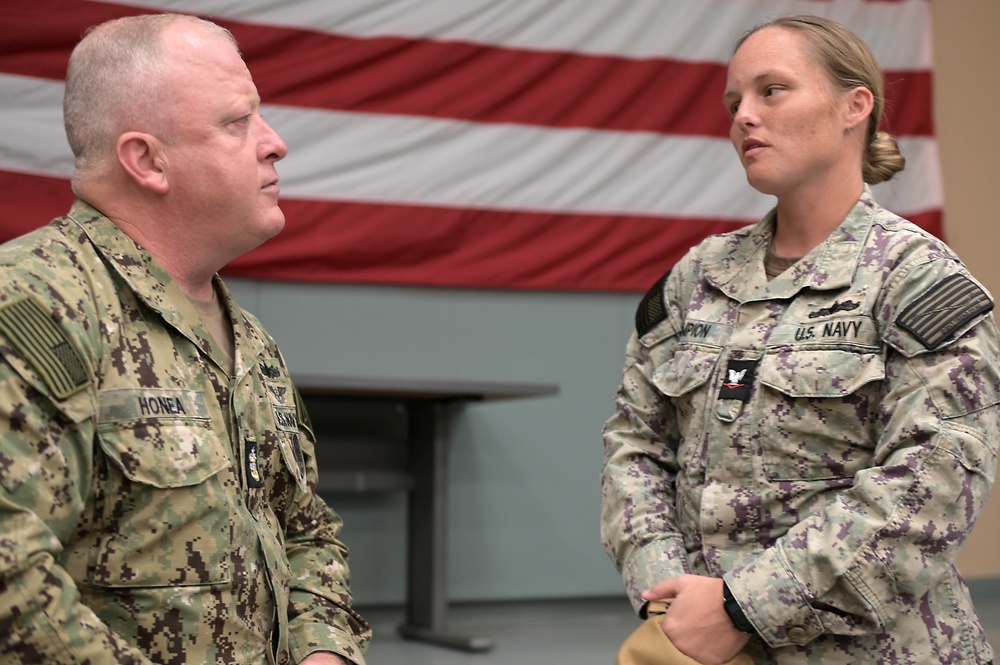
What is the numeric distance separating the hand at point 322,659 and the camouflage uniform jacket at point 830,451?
1.42ft

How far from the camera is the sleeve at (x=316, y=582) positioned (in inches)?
57.6

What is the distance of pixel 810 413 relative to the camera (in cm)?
149

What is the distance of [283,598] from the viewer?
4.57ft

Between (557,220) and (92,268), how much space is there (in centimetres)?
328

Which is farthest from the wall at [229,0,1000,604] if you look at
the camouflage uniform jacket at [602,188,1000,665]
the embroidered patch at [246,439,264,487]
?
the embroidered patch at [246,439,264,487]

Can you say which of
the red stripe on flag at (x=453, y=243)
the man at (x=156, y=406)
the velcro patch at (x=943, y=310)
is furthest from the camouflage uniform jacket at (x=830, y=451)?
the red stripe on flag at (x=453, y=243)

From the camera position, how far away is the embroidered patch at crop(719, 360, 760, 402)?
155cm

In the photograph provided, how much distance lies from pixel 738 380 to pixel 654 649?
39 centimetres

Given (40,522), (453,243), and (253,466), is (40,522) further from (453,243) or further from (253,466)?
(453,243)

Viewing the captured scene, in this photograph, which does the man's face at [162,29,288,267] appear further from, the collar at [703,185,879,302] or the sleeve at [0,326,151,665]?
the collar at [703,185,879,302]

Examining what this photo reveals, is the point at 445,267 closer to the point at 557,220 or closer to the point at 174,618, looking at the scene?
the point at 557,220

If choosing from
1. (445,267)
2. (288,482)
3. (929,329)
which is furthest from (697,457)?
(445,267)

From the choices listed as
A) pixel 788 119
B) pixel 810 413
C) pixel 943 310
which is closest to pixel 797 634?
pixel 810 413

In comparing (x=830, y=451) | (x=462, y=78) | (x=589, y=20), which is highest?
(x=589, y=20)
